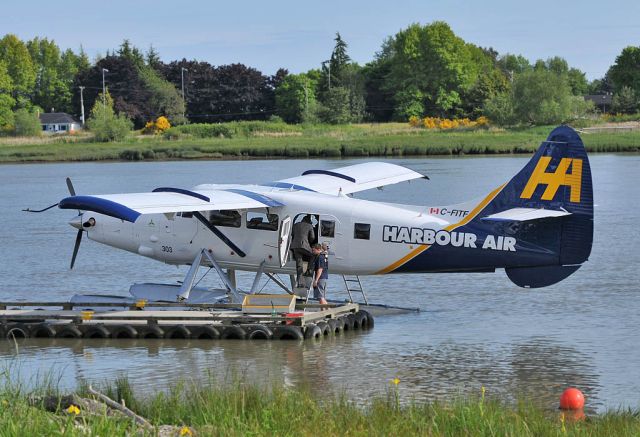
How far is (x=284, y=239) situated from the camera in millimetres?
15969

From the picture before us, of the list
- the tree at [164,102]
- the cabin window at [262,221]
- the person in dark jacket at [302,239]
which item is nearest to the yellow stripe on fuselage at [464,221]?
the person in dark jacket at [302,239]

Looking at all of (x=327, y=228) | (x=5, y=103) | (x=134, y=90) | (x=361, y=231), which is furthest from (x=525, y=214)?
(x=134, y=90)

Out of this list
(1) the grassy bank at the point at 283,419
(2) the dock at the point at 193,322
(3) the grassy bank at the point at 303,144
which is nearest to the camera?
(1) the grassy bank at the point at 283,419

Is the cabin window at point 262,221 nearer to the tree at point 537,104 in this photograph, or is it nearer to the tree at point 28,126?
the tree at point 537,104

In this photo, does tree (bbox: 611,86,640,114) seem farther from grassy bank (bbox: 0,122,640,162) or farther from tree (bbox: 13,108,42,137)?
tree (bbox: 13,108,42,137)

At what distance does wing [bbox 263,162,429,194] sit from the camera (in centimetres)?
1759

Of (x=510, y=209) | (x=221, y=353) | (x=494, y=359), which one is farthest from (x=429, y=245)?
(x=221, y=353)

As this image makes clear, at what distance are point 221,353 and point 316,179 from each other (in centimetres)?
462

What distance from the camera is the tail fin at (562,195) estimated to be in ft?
48.6

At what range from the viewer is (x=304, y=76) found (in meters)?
113

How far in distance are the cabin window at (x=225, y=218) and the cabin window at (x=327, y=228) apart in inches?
48.2

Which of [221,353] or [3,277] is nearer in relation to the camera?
[221,353]

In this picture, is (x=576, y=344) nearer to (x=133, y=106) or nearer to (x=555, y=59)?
(x=133, y=106)

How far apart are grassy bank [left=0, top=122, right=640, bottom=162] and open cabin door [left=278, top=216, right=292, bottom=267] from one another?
45.5 metres
